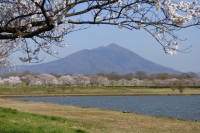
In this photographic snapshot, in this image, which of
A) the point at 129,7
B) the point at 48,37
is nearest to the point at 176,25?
the point at 129,7

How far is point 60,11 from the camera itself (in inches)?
223

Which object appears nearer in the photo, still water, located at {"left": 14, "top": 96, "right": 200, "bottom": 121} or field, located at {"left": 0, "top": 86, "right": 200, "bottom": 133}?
field, located at {"left": 0, "top": 86, "right": 200, "bottom": 133}

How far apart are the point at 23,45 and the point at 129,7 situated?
268 cm

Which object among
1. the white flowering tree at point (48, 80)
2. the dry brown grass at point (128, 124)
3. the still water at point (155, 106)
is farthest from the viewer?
the white flowering tree at point (48, 80)

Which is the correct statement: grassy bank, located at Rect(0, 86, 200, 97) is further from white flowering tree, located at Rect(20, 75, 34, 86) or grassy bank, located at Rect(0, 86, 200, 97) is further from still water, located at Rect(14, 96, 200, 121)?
white flowering tree, located at Rect(20, 75, 34, 86)

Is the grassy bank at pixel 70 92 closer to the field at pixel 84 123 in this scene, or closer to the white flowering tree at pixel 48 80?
the white flowering tree at pixel 48 80

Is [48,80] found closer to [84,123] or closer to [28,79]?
[28,79]

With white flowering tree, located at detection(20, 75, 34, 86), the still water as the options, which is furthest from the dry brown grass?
white flowering tree, located at detection(20, 75, 34, 86)

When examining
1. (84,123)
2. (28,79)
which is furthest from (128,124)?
(28,79)

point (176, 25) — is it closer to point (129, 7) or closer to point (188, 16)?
point (188, 16)

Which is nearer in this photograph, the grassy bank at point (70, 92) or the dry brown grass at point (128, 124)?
the dry brown grass at point (128, 124)

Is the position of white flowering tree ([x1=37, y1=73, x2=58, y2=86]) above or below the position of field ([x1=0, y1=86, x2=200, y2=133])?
above

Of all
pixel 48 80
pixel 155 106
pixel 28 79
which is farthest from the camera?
pixel 28 79

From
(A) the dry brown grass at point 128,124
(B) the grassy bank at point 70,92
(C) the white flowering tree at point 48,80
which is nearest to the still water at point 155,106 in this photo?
(A) the dry brown grass at point 128,124
